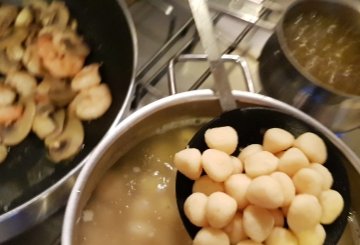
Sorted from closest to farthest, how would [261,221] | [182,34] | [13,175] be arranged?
[261,221] < [13,175] < [182,34]

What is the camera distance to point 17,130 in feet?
2.43

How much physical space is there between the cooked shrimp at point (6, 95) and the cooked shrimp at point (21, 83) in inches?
0.5

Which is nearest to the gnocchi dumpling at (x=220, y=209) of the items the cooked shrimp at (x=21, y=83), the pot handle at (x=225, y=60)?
the pot handle at (x=225, y=60)

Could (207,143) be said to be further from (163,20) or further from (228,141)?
(163,20)

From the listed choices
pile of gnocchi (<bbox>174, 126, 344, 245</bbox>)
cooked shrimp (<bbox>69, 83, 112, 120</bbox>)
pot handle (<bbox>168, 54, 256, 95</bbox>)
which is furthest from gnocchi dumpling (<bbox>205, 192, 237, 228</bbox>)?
cooked shrimp (<bbox>69, 83, 112, 120</bbox>)

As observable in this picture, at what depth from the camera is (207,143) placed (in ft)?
1.83

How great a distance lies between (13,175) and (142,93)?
0.79 ft

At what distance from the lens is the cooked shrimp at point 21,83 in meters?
0.78

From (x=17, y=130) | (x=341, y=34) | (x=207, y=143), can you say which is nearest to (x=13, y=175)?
(x=17, y=130)

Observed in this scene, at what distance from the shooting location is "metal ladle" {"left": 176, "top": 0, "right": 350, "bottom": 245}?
21.6 inches

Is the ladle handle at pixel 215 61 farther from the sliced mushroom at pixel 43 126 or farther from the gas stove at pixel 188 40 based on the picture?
the sliced mushroom at pixel 43 126

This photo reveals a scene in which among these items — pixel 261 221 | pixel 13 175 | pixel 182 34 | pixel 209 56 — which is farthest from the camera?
pixel 182 34

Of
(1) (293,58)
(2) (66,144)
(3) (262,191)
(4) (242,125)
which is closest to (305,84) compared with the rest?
(1) (293,58)

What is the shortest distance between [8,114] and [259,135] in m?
0.41
